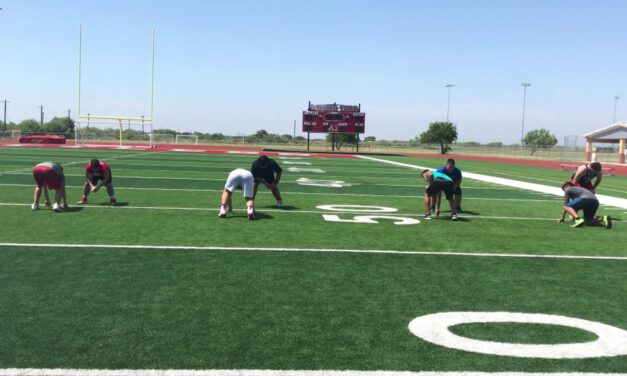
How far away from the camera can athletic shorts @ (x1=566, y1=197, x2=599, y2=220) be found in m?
9.23

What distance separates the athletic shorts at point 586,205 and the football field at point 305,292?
41 centimetres

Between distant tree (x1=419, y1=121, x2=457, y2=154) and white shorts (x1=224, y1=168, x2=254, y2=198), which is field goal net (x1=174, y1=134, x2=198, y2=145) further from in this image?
white shorts (x1=224, y1=168, x2=254, y2=198)

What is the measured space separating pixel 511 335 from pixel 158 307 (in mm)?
2827

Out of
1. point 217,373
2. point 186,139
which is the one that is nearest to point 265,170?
point 217,373

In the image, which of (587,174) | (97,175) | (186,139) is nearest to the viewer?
(587,174)

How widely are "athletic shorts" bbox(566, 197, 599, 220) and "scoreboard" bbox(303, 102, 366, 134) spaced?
40963mm

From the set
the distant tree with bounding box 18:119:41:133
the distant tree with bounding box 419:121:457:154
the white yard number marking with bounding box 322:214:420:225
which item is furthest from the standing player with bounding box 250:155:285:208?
the distant tree with bounding box 18:119:41:133

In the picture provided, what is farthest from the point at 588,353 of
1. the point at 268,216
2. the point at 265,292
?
the point at 268,216

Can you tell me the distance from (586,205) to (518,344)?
649cm

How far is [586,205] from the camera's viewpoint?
923cm

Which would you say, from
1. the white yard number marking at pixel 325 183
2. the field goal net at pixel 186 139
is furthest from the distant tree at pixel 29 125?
the white yard number marking at pixel 325 183

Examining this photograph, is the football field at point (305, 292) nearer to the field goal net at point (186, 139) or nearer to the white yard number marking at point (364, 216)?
the white yard number marking at point (364, 216)

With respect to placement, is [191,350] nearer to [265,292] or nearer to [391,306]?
[265,292]

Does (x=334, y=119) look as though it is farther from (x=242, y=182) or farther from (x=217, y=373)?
(x=217, y=373)
